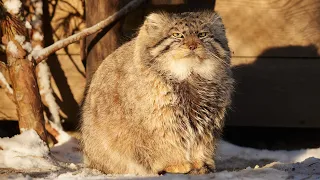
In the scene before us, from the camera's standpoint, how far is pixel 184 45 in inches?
138

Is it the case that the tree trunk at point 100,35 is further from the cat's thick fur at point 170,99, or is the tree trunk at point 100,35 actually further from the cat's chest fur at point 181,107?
the cat's chest fur at point 181,107

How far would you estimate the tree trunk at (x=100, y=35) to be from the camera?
4.68 meters

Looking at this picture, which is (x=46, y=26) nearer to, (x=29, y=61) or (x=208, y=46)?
(x=29, y=61)

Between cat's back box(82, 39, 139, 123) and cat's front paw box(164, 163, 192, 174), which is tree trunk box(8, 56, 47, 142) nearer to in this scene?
cat's back box(82, 39, 139, 123)

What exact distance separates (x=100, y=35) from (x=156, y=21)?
1074 millimetres

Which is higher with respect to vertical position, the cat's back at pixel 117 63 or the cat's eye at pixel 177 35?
the cat's eye at pixel 177 35

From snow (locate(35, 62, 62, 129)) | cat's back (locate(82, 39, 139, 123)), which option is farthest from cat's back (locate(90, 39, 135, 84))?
snow (locate(35, 62, 62, 129))

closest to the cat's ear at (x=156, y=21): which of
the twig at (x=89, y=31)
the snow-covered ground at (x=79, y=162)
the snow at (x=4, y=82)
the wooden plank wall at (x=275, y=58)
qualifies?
the twig at (x=89, y=31)

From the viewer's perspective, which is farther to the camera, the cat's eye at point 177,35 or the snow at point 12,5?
the snow at point 12,5

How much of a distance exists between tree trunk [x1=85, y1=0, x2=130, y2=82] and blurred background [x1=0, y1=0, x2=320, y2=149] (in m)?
0.20

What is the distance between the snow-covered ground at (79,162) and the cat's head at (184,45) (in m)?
0.65

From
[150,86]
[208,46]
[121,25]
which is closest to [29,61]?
[121,25]

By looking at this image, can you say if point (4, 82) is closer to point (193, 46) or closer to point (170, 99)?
point (170, 99)

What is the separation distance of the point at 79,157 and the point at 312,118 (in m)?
2.09
